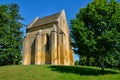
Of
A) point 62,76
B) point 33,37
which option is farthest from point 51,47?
point 62,76

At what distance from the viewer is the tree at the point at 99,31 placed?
2517 cm

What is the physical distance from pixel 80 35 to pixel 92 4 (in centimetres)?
430

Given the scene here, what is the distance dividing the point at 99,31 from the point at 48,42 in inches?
918

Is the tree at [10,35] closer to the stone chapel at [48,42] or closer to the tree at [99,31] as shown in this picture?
the stone chapel at [48,42]

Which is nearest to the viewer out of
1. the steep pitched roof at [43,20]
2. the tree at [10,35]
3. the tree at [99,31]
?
the tree at [99,31]

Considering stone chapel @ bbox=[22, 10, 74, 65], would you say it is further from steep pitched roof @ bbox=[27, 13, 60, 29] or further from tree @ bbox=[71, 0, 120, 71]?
tree @ bbox=[71, 0, 120, 71]

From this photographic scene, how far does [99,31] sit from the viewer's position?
2608 cm

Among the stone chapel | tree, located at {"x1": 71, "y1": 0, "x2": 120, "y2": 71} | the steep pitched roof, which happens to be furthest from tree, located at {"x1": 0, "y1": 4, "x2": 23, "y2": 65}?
tree, located at {"x1": 71, "y1": 0, "x2": 120, "y2": 71}

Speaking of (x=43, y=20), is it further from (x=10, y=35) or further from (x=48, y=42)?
(x=10, y=35)

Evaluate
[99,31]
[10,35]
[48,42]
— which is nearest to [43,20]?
[48,42]

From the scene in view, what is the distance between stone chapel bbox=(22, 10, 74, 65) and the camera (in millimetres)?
45750

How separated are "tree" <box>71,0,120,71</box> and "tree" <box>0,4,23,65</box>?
22.9 meters

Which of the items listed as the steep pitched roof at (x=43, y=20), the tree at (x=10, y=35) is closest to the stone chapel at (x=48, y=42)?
the steep pitched roof at (x=43, y=20)

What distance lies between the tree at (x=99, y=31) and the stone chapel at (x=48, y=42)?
60.3 ft
